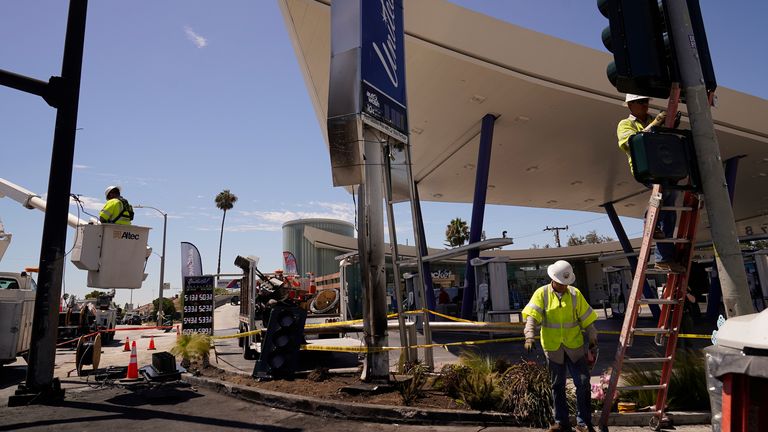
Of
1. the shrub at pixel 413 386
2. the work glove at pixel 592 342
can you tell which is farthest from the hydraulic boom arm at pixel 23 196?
the work glove at pixel 592 342

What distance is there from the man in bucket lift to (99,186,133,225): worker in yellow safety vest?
744 cm

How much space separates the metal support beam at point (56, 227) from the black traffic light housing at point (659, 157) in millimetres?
7587

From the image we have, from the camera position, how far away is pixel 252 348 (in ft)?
32.8

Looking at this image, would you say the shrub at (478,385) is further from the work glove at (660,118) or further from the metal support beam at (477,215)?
the metal support beam at (477,215)

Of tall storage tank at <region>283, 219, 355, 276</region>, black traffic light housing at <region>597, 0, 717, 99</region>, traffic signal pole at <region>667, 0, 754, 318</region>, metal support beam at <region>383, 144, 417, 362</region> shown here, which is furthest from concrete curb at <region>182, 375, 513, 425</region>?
tall storage tank at <region>283, 219, 355, 276</region>

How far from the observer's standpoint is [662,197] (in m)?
4.06

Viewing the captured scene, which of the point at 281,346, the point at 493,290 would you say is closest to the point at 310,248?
the point at 493,290

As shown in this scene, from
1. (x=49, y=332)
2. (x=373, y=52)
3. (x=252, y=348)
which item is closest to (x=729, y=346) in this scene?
(x=373, y=52)

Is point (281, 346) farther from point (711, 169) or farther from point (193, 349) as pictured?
point (711, 169)

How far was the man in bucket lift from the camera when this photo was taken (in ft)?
13.8

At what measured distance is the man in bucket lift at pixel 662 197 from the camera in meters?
4.19

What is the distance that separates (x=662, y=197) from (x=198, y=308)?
42.4 ft

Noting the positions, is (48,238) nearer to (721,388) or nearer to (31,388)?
(31,388)

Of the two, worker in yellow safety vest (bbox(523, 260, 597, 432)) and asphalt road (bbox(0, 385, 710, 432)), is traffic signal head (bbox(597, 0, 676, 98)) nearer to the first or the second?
worker in yellow safety vest (bbox(523, 260, 597, 432))
